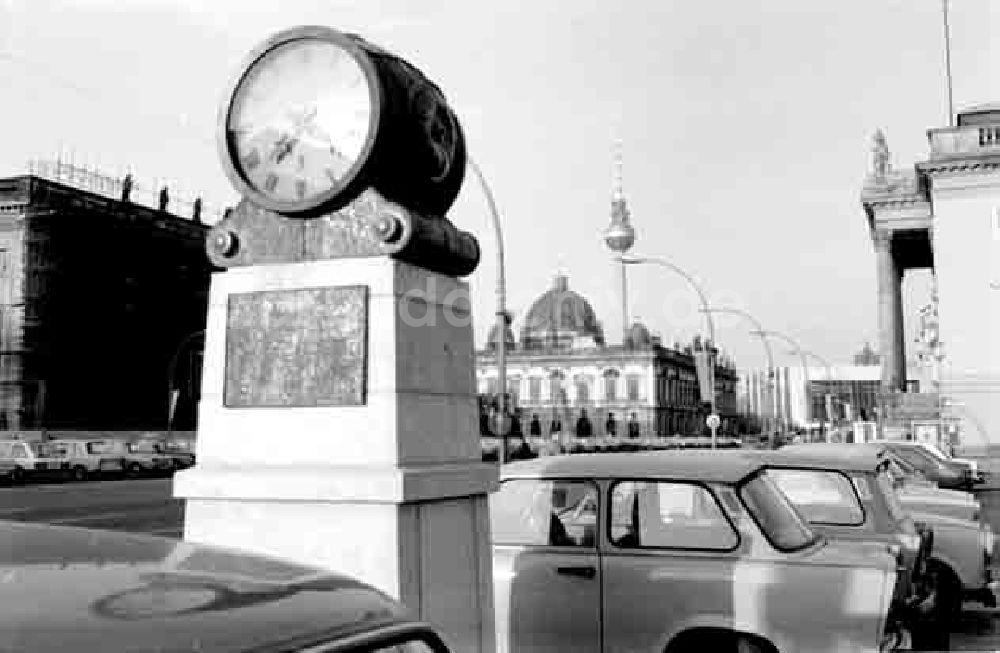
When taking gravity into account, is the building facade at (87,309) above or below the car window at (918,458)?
above

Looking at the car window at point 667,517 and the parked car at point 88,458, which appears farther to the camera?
the parked car at point 88,458

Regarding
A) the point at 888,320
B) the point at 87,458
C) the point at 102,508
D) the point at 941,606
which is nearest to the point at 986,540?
the point at 941,606

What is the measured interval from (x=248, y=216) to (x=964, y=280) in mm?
44800

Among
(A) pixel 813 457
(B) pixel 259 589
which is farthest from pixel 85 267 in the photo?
(B) pixel 259 589

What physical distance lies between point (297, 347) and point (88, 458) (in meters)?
37.1

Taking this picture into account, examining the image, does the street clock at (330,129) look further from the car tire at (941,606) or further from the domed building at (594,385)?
the domed building at (594,385)

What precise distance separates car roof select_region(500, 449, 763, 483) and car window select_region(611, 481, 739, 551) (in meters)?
0.07

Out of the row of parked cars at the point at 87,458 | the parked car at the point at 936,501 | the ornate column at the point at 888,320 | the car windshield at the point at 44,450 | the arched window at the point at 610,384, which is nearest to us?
the parked car at the point at 936,501

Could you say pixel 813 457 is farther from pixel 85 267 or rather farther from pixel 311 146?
pixel 85 267

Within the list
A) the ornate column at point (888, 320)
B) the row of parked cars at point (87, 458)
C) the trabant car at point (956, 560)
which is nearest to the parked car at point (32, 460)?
the row of parked cars at point (87, 458)

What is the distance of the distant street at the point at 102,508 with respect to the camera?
17.8 metres

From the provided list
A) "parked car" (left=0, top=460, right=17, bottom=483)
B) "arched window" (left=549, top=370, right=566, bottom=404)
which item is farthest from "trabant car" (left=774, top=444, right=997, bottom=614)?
"arched window" (left=549, top=370, right=566, bottom=404)

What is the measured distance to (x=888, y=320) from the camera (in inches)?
2219

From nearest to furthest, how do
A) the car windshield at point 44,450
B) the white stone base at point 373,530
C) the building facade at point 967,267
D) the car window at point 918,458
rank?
1. the white stone base at point 373,530
2. the car window at point 918,458
3. the car windshield at point 44,450
4. the building facade at point 967,267
